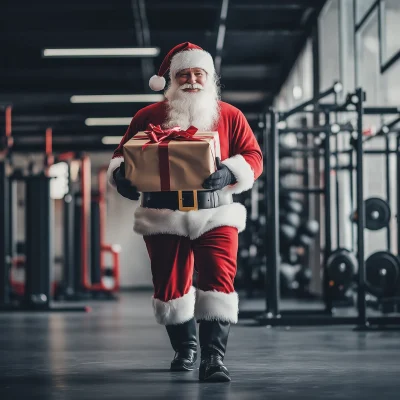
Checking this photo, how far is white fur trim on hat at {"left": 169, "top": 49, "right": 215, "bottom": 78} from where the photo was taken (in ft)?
10.9

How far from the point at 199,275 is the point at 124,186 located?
43 centimetres

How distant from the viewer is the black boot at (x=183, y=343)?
3.31m

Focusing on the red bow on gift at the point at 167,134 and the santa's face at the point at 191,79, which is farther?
the santa's face at the point at 191,79

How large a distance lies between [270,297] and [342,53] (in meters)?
3.68

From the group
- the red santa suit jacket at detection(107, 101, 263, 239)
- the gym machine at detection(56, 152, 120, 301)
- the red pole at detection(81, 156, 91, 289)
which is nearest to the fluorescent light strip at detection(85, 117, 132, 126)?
the gym machine at detection(56, 152, 120, 301)

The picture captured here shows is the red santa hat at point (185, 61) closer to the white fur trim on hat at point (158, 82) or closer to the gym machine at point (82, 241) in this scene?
the white fur trim on hat at point (158, 82)

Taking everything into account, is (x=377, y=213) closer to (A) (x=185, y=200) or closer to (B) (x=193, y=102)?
(B) (x=193, y=102)

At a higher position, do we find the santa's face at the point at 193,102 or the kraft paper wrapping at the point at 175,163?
the santa's face at the point at 193,102

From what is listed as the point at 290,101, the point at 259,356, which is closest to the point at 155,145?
the point at 259,356

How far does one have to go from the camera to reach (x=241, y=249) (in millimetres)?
10898

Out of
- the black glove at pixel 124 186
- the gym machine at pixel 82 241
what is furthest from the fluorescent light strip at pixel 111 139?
the black glove at pixel 124 186

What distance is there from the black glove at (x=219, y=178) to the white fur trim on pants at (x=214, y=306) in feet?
1.27

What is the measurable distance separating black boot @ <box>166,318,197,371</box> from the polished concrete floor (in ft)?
0.22

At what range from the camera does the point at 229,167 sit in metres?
3.15
